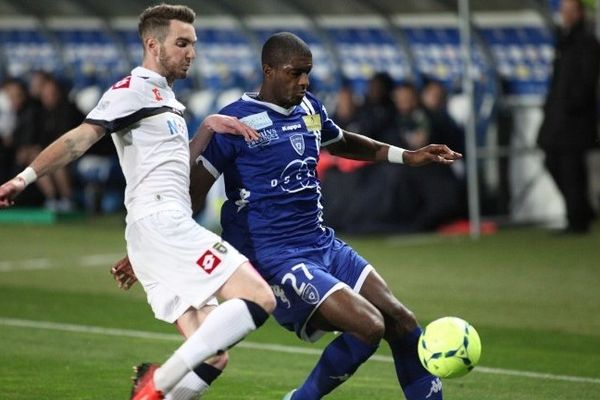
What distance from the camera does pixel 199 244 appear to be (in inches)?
263

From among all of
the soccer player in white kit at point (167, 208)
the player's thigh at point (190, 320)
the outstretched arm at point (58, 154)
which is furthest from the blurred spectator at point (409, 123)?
the outstretched arm at point (58, 154)

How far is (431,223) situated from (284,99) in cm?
1088

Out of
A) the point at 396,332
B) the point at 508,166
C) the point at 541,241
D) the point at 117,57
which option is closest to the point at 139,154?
the point at 396,332

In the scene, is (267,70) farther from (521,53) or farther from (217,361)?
(521,53)

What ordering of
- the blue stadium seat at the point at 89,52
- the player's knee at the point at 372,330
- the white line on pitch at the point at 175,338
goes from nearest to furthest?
the player's knee at the point at 372,330
the white line on pitch at the point at 175,338
the blue stadium seat at the point at 89,52

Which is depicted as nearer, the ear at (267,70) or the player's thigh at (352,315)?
the player's thigh at (352,315)

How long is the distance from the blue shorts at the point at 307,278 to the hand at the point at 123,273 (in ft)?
2.14

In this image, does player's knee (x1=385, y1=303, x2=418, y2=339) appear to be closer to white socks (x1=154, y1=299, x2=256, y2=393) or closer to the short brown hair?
white socks (x1=154, y1=299, x2=256, y2=393)

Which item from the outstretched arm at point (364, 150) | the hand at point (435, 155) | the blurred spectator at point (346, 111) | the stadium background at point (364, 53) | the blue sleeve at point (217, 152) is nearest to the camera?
the blue sleeve at point (217, 152)

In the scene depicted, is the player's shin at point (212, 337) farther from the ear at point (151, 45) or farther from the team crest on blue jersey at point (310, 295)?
the ear at point (151, 45)

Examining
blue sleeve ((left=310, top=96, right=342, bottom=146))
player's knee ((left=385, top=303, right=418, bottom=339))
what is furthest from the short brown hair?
player's knee ((left=385, top=303, right=418, bottom=339))

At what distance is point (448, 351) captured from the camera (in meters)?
7.17

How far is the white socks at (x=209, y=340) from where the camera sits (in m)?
6.48

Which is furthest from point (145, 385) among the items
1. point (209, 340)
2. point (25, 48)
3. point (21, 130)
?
point (25, 48)
